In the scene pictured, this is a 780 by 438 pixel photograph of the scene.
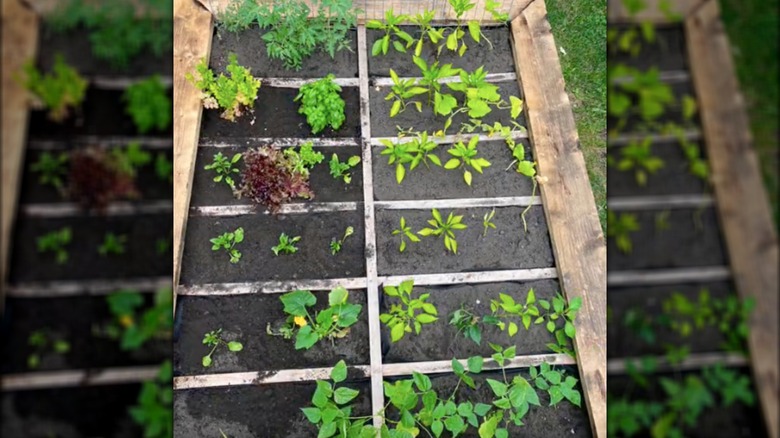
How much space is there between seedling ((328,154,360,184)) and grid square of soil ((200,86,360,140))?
0.64 ft

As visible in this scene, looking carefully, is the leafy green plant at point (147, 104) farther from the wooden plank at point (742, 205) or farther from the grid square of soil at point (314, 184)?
the grid square of soil at point (314, 184)

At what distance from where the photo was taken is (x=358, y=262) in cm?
314

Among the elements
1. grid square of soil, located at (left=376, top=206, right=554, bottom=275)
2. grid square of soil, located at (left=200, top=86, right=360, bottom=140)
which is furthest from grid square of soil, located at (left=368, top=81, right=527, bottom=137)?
grid square of soil, located at (left=376, top=206, right=554, bottom=275)

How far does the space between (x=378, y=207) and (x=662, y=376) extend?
2.62 meters

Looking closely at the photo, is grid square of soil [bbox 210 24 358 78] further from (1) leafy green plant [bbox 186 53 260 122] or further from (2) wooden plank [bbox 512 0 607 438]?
(2) wooden plank [bbox 512 0 607 438]

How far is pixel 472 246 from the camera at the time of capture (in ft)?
10.6

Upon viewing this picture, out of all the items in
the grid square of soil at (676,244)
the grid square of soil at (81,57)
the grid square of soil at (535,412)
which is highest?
the grid square of soil at (81,57)

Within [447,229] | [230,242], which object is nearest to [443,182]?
[447,229]

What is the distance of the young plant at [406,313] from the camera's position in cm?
296

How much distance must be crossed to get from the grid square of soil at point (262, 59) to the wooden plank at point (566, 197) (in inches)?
47.4

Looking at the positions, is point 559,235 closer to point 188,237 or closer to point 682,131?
point 188,237

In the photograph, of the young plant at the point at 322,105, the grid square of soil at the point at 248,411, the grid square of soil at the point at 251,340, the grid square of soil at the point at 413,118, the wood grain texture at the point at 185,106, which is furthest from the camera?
the grid square of soil at the point at 413,118

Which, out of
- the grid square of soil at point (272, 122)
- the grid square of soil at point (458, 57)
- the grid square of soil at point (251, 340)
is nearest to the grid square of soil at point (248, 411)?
the grid square of soil at point (251, 340)

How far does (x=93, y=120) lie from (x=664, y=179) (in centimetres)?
71
